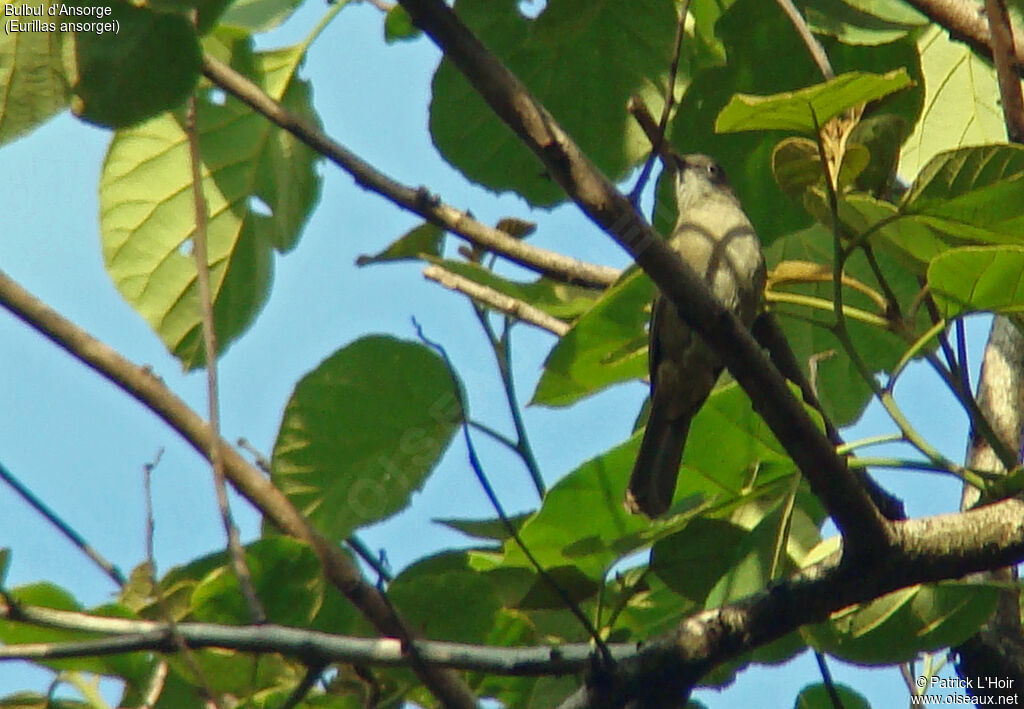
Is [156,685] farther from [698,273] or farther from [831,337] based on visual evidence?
[698,273]

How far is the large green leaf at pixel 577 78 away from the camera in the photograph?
313 centimetres

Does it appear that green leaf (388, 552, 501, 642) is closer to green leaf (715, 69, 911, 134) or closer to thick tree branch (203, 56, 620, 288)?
thick tree branch (203, 56, 620, 288)

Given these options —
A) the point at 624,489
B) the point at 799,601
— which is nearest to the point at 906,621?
the point at 799,601

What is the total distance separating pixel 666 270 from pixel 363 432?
102cm

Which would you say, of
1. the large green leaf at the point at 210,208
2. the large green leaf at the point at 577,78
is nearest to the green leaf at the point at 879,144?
the large green leaf at the point at 577,78

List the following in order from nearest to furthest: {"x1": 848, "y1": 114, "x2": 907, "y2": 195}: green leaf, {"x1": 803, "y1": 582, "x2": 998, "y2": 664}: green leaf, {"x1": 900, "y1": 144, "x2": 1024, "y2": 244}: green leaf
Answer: {"x1": 900, "y1": 144, "x2": 1024, "y2": 244}: green leaf < {"x1": 848, "y1": 114, "x2": 907, "y2": 195}: green leaf < {"x1": 803, "y1": 582, "x2": 998, "y2": 664}: green leaf

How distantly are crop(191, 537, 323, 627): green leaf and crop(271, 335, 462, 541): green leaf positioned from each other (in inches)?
14.0

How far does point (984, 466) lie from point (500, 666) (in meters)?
1.56

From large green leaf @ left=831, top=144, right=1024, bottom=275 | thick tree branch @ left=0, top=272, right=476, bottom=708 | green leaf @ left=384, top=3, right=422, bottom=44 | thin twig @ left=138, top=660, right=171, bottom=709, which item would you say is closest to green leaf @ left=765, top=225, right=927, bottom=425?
large green leaf @ left=831, top=144, right=1024, bottom=275

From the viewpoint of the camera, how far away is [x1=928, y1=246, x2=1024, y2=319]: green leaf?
6.91 ft

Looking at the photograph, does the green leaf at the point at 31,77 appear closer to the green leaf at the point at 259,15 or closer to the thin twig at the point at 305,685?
the green leaf at the point at 259,15

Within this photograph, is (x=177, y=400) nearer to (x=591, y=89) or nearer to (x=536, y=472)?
(x=536, y=472)

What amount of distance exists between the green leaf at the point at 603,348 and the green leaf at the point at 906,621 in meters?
0.64

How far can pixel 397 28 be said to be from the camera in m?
3.60
